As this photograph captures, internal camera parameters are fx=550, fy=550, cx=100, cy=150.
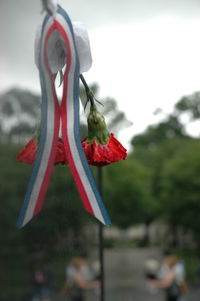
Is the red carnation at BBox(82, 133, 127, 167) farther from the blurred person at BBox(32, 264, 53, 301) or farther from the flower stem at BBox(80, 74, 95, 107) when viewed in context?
the blurred person at BBox(32, 264, 53, 301)

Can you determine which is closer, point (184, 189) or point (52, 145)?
point (52, 145)

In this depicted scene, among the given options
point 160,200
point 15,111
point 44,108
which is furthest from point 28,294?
point 44,108

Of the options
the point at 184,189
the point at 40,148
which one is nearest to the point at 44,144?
the point at 40,148

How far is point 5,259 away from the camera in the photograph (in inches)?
152

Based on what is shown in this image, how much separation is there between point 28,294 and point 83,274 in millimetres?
835

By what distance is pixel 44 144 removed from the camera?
1.70ft

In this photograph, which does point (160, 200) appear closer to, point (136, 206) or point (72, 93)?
point (136, 206)

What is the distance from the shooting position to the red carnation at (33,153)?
539 mm

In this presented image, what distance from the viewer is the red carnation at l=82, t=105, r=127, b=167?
0.51 meters

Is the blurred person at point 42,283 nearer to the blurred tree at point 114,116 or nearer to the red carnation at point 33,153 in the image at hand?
the blurred tree at point 114,116

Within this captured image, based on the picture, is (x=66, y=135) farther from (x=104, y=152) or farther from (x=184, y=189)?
(x=184, y=189)

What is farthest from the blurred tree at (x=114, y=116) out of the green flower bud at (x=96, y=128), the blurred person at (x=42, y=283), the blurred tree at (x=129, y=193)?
the blurred tree at (x=129, y=193)

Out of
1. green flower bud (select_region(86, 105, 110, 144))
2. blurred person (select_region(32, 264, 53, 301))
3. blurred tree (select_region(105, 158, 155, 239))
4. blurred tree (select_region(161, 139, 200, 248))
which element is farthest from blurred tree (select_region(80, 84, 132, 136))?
blurred tree (select_region(161, 139, 200, 248))

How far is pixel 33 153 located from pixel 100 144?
0.24ft
